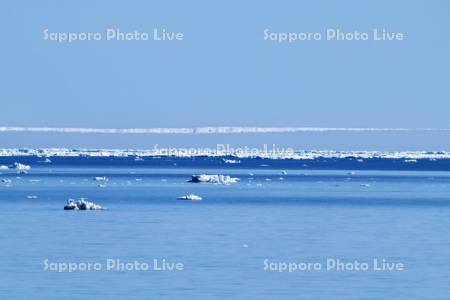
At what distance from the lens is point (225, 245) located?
31375 mm

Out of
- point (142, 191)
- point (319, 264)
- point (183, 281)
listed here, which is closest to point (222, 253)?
point (319, 264)

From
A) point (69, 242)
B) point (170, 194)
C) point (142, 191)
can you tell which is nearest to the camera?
point (69, 242)

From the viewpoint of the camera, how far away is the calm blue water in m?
24.0

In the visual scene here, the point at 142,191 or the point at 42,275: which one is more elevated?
the point at 142,191

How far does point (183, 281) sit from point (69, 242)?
7.45m

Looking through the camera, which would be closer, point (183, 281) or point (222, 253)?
point (183, 281)

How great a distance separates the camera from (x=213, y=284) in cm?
2450

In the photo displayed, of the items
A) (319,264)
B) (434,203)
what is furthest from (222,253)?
(434,203)

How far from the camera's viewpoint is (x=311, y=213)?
4509 centimetres

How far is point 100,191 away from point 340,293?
134 ft

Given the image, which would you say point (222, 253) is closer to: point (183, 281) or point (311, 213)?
point (183, 281)

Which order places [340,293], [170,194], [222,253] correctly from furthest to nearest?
[170,194], [222,253], [340,293]

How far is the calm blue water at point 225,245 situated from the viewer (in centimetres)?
2402

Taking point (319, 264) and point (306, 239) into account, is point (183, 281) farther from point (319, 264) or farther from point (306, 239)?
point (306, 239)
